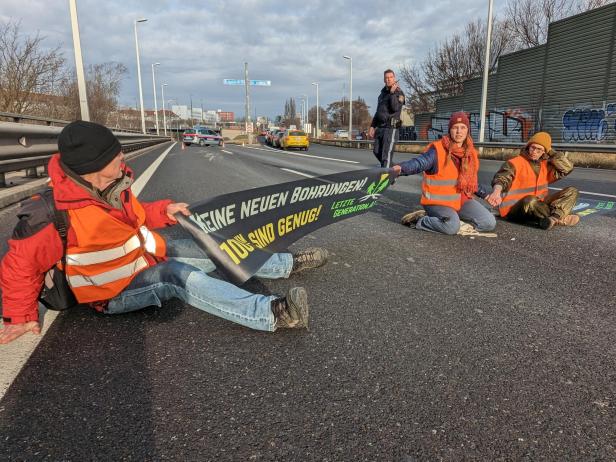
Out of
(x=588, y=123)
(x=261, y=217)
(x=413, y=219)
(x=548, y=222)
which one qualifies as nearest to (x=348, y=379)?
(x=261, y=217)

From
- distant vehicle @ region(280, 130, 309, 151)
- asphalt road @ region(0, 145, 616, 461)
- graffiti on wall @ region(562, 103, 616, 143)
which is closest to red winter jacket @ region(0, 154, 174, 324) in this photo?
asphalt road @ region(0, 145, 616, 461)

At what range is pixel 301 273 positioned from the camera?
3273 millimetres

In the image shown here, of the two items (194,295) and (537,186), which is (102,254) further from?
(537,186)

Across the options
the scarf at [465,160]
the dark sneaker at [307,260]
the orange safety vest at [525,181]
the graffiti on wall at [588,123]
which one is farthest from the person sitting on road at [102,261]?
the graffiti on wall at [588,123]

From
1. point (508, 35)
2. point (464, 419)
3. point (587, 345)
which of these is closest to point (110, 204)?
point (464, 419)

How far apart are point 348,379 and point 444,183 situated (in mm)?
3467

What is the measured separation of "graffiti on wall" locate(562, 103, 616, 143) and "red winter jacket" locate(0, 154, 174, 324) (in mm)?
25645

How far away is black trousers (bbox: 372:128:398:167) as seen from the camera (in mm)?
7969

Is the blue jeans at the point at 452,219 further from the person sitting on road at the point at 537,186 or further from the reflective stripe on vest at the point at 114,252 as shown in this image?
the reflective stripe on vest at the point at 114,252

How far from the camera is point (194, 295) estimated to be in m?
2.38

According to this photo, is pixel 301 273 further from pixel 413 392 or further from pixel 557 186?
pixel 557 186

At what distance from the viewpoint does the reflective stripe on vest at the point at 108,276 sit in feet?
7.65

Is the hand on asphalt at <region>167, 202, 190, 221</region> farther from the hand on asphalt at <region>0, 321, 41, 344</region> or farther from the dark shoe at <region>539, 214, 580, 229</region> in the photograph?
the dark shoe at <region>539, 214, 580, 229</region>

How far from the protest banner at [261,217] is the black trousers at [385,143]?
440cm
